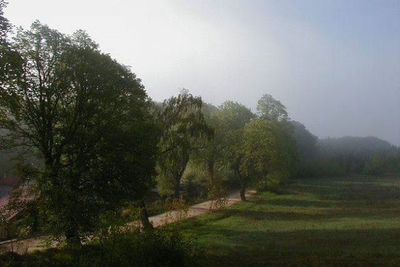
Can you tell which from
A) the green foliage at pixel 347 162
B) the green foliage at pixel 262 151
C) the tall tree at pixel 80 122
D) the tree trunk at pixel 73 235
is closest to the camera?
the tree trunk at pixel 73 235

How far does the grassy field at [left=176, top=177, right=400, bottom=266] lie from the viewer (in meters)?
17.5

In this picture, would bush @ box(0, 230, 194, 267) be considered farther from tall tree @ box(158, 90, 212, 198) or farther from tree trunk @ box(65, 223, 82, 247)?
tall tree @ box(158, 90, 212, 198)

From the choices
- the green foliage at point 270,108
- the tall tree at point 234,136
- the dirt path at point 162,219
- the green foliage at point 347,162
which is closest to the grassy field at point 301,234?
the dirt path at point 162,219

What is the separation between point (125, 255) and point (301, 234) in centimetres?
1325

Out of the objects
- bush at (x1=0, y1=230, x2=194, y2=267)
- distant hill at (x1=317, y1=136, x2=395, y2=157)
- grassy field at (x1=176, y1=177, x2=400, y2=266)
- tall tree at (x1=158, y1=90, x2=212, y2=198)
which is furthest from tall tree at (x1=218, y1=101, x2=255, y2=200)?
distant hill at (x1=317, y1=136, x2=395, y2=157)

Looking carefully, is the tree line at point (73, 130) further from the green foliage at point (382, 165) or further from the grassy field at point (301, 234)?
the green foliage at point (382, 165)

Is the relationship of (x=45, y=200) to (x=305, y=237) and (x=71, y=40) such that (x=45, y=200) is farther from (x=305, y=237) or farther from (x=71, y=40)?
(x=305, y=237)

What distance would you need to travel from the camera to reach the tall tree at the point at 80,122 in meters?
19.7

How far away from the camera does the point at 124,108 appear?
834 inches

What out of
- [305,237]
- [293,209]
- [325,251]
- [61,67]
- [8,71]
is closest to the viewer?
[8,71]

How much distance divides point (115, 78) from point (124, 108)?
65.0 inches

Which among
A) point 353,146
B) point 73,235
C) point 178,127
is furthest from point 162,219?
point 353,146

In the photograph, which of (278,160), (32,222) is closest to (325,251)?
(32,222)

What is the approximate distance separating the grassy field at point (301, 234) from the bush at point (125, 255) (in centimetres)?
211
